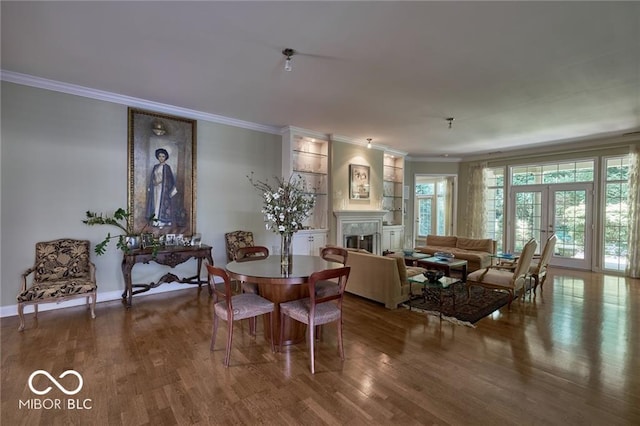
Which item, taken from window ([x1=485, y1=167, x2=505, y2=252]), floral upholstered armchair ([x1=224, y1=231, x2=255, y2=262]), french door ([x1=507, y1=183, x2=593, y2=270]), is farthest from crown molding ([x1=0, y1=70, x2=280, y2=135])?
french door ([x1=507, y1=183, x2=593, y2=270])

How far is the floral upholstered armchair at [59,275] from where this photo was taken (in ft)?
10.8

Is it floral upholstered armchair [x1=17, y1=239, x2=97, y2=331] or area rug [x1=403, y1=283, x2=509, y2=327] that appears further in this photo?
area rug [x1=403, y1=283, x2=509, y2=327]

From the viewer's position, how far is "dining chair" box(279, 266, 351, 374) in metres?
2.49

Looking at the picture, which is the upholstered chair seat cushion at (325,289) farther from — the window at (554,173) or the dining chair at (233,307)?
the window at (554,173)

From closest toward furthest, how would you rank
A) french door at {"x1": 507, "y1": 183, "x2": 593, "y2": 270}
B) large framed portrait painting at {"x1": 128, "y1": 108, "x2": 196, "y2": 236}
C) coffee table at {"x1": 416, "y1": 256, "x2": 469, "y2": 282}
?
large framed portrait painting at {"x1": 128, "y1": 108, "x2": 196, "y2": 236}, coffee table at {"x1": 416, "y1": 256, "x2": 469, "y2": 282}, french door at {"x1": 507, "y1": 183, "x2": 593, "y2": 270}

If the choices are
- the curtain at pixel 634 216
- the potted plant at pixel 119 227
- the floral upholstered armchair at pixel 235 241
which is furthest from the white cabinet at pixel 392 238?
the potted plant at pixel 119 227

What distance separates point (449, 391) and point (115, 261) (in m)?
4.54

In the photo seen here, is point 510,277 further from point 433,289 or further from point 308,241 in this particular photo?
point 308,241

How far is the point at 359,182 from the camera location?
692 centimetres

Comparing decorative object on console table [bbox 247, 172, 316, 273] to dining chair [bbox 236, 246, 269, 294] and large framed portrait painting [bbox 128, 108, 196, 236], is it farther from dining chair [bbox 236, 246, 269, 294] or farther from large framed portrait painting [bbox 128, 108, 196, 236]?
large framed portrait painting [bbox 128, 108, 196, 236]

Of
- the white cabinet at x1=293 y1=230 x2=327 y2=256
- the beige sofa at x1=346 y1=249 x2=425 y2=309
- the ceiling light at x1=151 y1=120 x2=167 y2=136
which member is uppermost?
the ceiling light at x1=151 y1=120 x2=167 y2=136

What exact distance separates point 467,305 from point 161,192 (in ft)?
16.2

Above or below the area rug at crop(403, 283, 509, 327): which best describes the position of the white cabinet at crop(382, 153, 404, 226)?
above

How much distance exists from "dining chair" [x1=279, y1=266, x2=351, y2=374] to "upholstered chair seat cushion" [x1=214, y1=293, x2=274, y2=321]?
164mm
